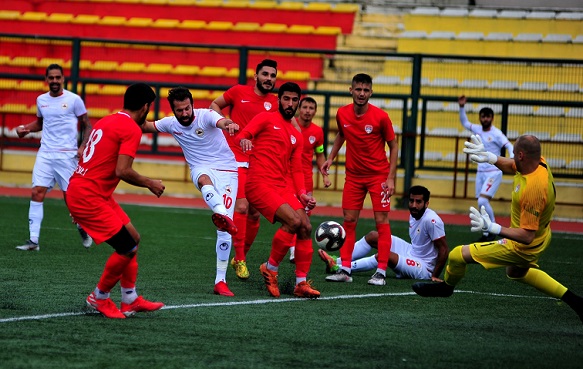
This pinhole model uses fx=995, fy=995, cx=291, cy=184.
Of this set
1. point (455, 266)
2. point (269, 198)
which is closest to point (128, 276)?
point (269, 198)

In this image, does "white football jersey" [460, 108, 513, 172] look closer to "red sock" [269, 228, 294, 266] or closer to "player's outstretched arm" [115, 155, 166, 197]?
"red sock" [269, 228, 294, 266]

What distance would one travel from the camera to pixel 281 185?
9.55m

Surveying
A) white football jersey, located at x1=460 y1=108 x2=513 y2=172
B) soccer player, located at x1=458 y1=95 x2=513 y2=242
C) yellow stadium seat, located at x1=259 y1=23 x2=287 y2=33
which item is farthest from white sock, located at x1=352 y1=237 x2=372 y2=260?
yellow stadium seat, located at x1=259 y1=23 x2=287 y2=33

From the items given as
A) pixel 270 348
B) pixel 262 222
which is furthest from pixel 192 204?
pixel 270 348

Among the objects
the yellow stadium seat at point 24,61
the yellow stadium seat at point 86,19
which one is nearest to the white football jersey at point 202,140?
the yellow stadium seat at point 24,61

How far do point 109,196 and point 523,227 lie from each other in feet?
10.8

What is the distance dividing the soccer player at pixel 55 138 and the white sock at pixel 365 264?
350 cm

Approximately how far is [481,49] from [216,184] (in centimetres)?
1557

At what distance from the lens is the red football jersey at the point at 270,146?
9.55 m

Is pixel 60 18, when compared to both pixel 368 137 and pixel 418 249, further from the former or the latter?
pixel 418 249

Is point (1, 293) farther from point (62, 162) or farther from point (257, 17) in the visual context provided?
point (257, 17)

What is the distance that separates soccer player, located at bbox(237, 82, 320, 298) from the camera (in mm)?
9305

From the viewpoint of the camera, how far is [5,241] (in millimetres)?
12805

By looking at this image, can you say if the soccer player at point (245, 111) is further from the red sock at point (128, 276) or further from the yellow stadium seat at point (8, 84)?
the yellow stadium seat at point (8, 84)
